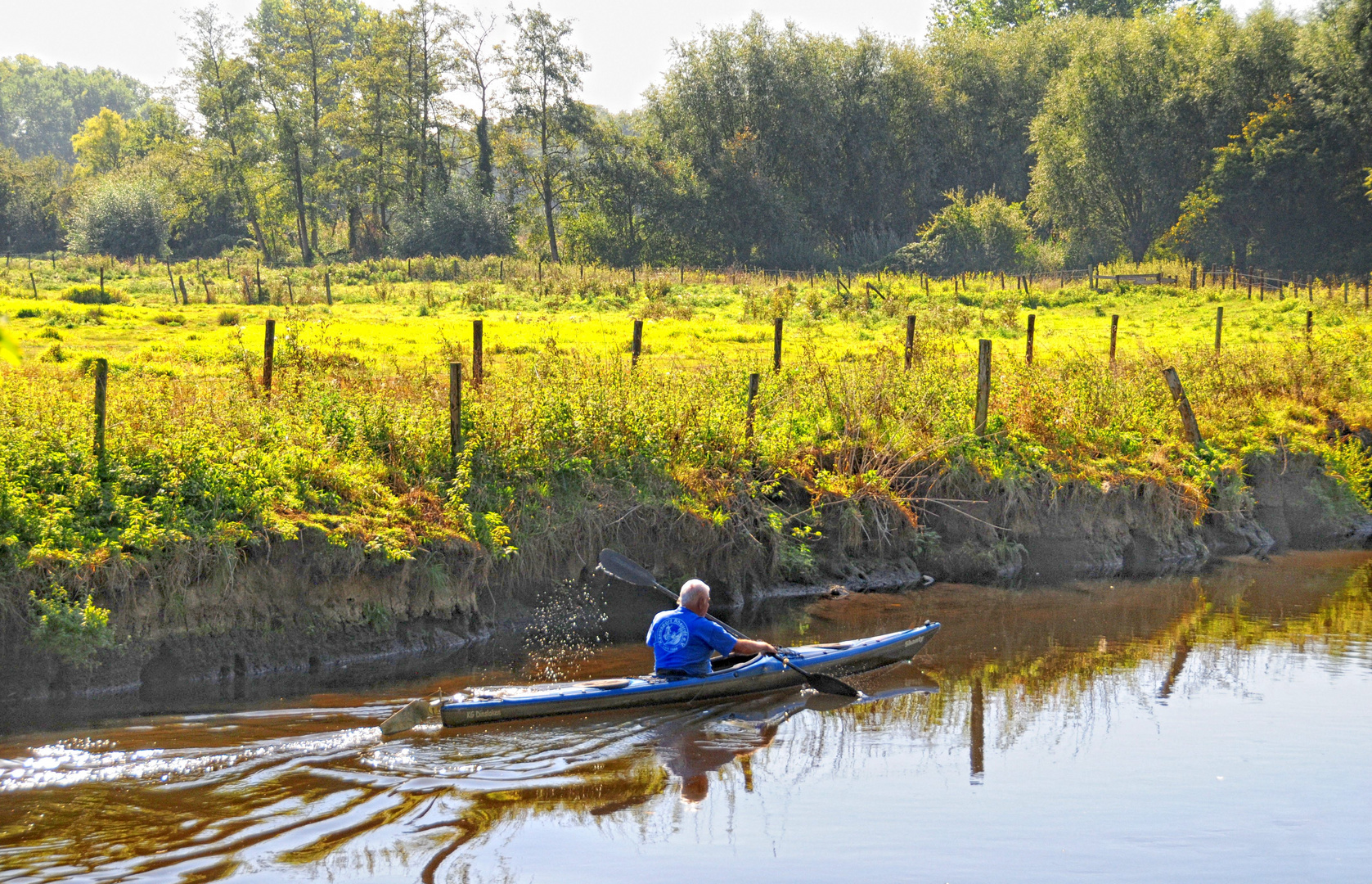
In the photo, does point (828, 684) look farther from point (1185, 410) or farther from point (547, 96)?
point (547, 96)

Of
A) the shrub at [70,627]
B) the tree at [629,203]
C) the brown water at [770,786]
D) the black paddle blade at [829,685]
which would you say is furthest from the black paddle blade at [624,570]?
the tree at [629,203]

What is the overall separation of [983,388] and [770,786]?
8.71 m

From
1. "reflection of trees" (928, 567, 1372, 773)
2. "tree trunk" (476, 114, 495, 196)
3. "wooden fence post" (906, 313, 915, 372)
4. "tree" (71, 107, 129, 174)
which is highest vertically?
"tree" (71, 107, 129, 174)

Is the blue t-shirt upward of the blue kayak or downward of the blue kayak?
upward

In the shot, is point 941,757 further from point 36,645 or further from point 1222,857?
point 36,645

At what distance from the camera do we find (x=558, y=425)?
13.2 m

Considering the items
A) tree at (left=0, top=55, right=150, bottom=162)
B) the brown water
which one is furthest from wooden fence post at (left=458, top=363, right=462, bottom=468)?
tree at (left=0, top=55, right=150, bottom=162)

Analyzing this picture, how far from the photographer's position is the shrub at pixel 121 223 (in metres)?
53.2

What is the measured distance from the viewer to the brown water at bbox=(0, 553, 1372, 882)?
698 cm

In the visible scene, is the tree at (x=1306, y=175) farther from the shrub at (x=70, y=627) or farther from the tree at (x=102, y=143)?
the tree at (x=102, y=143)

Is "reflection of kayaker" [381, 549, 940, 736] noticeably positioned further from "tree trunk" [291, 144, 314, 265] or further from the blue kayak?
"tree trunk" [291, 144, 314, 265]

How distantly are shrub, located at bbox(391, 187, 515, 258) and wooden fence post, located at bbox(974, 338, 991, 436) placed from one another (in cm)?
3996

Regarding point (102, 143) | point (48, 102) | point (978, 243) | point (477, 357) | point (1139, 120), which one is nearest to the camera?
point (477, 357)

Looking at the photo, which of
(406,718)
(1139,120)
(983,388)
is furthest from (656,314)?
(1139,120)
